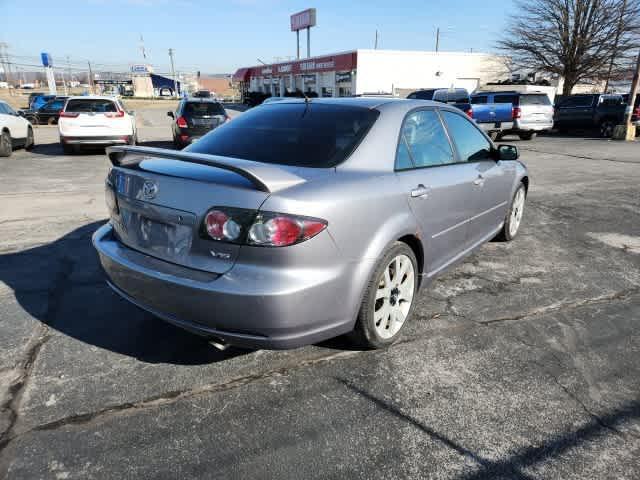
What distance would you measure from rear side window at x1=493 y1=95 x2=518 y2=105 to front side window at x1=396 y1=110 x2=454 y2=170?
15854 millimetres

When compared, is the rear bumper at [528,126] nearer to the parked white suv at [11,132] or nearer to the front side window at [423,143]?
the front side window at [423,143]

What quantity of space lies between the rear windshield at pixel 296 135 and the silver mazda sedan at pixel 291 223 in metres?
0.01

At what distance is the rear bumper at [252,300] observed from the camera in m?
2.25

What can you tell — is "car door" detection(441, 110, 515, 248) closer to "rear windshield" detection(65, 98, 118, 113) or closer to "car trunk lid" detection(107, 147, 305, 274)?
"car trunk lid" detection(107, 147, 305, 274)

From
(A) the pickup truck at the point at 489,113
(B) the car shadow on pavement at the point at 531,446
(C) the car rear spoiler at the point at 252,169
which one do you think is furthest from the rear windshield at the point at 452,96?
(B) the car shadow on pavement at the point at 531,446

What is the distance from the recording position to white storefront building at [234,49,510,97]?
113 feet

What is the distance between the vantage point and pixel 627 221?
6.48m

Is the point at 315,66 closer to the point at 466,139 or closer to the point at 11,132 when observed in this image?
the point at 11,132

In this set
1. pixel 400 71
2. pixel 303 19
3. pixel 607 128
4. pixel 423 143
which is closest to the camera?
pixel 423 143

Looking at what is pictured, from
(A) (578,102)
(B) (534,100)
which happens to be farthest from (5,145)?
(A) (578,102)

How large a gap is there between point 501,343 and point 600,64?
125 ft

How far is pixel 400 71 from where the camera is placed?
116ft

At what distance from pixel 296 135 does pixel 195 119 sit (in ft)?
34.5

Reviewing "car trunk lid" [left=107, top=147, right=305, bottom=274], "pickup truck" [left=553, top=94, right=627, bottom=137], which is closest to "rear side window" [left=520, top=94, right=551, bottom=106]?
"pickup truck" [left=553, top=94, right=627, bottom=137]
